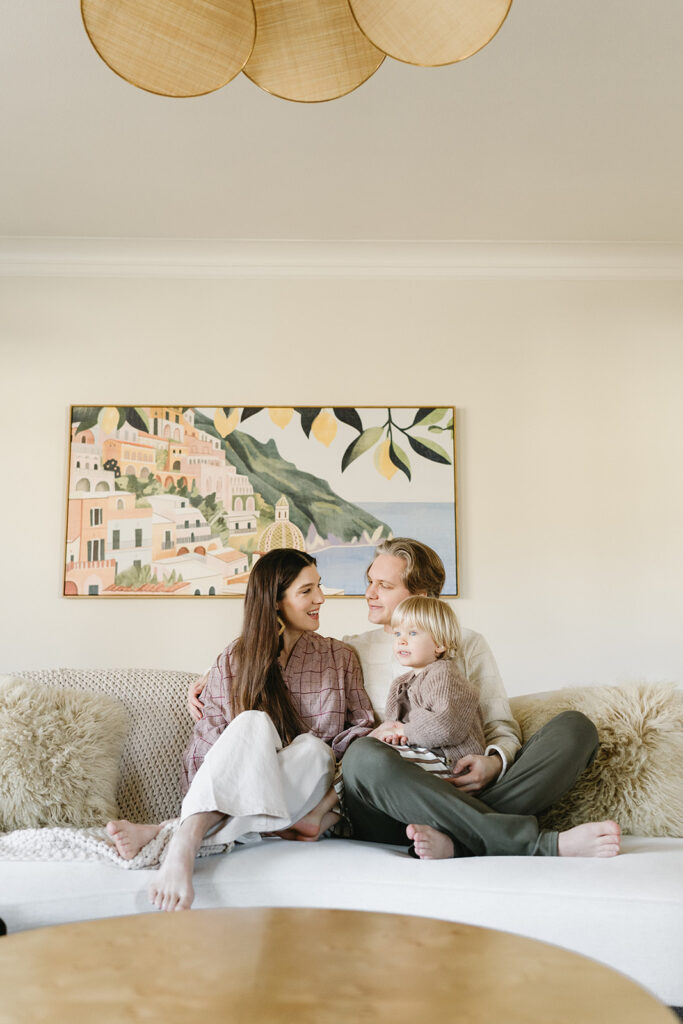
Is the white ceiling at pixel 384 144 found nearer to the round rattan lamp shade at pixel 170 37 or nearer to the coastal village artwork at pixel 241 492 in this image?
the coastal village artwork at pixel 241 492

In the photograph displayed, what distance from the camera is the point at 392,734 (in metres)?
2.18

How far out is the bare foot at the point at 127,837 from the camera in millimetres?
1864

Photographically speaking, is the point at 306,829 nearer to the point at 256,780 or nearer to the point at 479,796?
the point at 256,780

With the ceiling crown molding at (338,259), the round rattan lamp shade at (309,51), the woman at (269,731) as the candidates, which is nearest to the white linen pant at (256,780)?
the woman at (269,731)

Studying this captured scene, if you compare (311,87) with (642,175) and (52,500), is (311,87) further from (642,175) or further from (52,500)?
(52,500)

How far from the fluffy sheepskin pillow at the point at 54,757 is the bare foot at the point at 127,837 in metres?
0.23

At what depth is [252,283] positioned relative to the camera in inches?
159

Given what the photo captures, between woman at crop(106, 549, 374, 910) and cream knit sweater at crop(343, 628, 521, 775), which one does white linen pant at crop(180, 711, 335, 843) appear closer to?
woman at crop(106, 549, 374, 910)

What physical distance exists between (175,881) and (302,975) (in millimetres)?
859

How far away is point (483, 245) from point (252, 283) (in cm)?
105

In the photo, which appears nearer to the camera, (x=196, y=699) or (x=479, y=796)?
(x=479, y=796)

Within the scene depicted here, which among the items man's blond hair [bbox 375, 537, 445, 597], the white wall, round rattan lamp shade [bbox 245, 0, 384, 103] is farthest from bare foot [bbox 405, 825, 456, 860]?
the white wall

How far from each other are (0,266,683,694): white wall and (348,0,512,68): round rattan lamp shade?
2386 mm

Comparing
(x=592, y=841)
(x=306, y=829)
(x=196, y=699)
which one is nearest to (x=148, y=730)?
(x=196, y=699)
